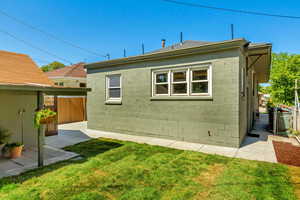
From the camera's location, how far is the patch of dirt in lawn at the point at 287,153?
13.4ft

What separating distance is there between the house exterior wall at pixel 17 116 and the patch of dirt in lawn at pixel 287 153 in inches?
293

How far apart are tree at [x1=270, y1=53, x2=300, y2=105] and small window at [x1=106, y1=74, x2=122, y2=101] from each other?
24343 millimetres

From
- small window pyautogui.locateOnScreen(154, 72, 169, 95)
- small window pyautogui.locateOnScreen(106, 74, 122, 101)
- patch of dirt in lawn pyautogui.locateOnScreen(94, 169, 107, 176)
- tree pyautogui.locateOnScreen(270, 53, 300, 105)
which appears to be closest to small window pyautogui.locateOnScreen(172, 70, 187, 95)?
small window pyautogui.locateOnScreen(154, 72, 169, 95)

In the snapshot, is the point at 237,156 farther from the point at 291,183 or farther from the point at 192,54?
the point at 192,54

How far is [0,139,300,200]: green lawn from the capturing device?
2.64m

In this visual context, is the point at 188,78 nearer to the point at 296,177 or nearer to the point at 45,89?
the point at 296,177

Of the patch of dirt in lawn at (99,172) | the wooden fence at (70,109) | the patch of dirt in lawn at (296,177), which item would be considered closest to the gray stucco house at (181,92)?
the patch of dirt in lawn at (296,177)

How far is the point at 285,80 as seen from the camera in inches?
887

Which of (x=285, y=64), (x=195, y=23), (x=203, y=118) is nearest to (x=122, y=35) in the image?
(x=195, y=23)

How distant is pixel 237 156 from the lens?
4.44 m

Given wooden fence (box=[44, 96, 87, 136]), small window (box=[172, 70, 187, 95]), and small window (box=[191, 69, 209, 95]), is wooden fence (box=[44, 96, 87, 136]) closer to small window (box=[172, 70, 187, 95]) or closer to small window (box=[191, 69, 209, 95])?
small window (box=[172, 70, 187, 95])

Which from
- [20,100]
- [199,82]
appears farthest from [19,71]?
[199,82]

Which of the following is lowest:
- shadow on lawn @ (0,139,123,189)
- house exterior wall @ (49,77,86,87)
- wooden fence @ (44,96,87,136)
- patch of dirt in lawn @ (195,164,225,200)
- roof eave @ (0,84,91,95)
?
shadow on lawn @ (0,139,123,189)

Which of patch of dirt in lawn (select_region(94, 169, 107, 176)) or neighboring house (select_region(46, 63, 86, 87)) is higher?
neighboring house (select_region(46, 63, 86, 87))
